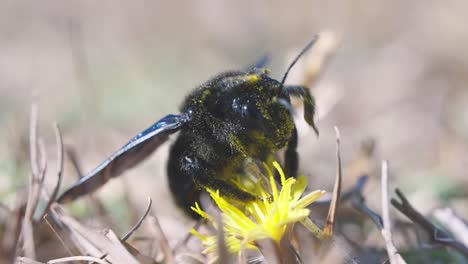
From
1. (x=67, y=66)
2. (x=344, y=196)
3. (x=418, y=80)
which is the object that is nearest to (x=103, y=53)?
(x=67, y=66)

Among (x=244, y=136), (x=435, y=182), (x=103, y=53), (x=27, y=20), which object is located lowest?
(x=435, y=182)

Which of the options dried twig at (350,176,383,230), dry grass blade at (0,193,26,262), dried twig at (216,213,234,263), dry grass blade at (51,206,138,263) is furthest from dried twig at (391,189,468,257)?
dry grass blade at (0,193,26,262)

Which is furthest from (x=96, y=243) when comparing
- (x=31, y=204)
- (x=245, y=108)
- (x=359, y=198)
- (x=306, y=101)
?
(x=359, y=198)

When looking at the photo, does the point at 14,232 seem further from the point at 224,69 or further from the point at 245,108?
the point at 224,69

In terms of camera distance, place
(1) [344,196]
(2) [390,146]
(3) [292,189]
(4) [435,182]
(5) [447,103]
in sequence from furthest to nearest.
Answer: (5) [447,103] → (2) [390,146] → (4) [435,182] → (1) [344,196] → (3) [292,189]

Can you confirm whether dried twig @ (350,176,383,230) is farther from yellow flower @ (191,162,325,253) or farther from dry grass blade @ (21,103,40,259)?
dry grass blade @ (21,103,40,259)

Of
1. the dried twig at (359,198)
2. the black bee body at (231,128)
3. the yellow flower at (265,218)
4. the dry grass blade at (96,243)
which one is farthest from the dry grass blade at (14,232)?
the dried twig at (359,198)

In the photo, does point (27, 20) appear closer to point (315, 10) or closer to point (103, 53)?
point (103, 53)
